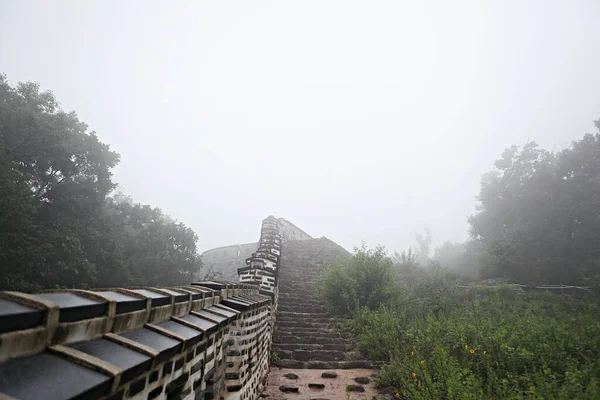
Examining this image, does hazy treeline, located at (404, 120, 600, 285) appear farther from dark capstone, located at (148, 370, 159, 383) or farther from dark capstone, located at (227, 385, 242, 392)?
dark capstone, located at (148, 370, 159, 383)

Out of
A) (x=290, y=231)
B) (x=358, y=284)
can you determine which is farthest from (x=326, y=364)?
(x=290, y=231)


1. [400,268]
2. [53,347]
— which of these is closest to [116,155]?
[400,268]

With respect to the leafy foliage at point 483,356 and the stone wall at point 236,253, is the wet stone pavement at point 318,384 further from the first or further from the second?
the stone wall at point 236,253

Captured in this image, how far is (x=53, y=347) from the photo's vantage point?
940mm

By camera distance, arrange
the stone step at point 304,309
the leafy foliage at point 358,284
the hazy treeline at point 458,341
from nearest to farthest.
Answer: the hazy treeline at point 458,341
the leafy foliage at point 358,284
the stone step at point 304,309

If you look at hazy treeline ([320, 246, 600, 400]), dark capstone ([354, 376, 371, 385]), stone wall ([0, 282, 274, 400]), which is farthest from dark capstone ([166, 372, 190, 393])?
dark capstone ([354, 376, 371, 385])

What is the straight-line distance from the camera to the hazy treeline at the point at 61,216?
947 centimetres

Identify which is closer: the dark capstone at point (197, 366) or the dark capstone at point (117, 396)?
the dark capstone at point (117, 396)

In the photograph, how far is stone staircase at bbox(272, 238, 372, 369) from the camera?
6.12 meters

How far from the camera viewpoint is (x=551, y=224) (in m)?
13.9

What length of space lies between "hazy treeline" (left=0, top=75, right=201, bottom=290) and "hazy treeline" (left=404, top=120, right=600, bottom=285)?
13.8m

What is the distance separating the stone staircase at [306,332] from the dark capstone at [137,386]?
17.9 ft

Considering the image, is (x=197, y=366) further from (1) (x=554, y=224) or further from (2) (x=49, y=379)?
(1) (x=554, y=224)

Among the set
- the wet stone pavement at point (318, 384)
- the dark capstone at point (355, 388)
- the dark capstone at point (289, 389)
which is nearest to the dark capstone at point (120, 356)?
the wet stone pavement at point (318, 384)
